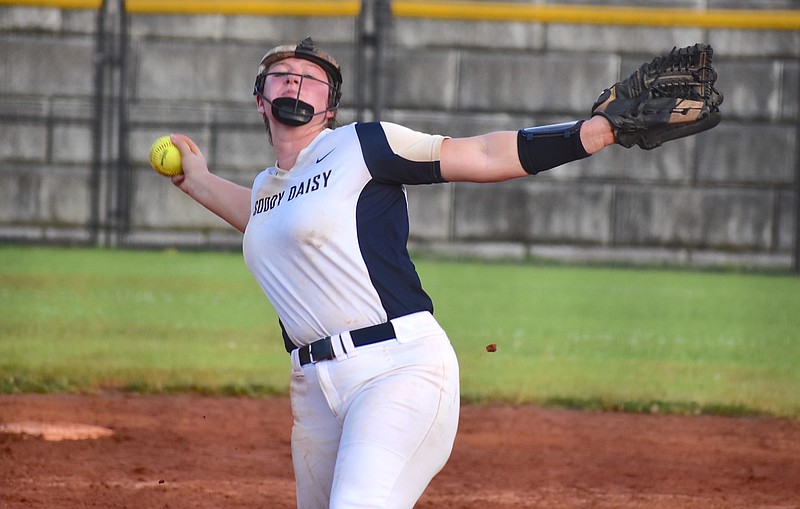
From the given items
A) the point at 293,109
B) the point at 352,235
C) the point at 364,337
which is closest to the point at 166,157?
the point at 293,109

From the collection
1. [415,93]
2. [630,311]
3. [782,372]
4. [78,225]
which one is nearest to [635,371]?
[782,372]

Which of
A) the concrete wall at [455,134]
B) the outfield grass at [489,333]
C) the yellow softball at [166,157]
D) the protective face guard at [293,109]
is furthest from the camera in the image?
the concrete wall at [455,134]

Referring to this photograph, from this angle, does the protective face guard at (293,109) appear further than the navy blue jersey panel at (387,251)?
Yes

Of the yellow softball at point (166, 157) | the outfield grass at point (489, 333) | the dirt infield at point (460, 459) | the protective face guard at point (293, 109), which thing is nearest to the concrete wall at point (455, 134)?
the outfield grass at point (489, 333)

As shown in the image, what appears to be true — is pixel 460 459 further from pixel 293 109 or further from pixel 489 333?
pixel 489 333

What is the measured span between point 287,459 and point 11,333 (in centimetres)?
365

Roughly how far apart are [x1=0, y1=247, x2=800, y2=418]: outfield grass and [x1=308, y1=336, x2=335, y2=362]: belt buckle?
12.3 ft

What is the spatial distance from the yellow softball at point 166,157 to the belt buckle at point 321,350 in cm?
105

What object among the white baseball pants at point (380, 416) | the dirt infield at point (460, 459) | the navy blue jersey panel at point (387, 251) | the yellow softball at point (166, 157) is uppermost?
the yellow softball at point (166, 157)

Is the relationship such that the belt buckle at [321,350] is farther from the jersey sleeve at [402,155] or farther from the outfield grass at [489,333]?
the outfield grass at [489,333]

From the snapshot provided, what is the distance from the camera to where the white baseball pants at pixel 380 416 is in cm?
261

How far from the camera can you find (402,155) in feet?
9.16

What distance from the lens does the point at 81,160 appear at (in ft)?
46.5

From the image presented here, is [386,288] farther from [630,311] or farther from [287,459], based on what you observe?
[630,311]
